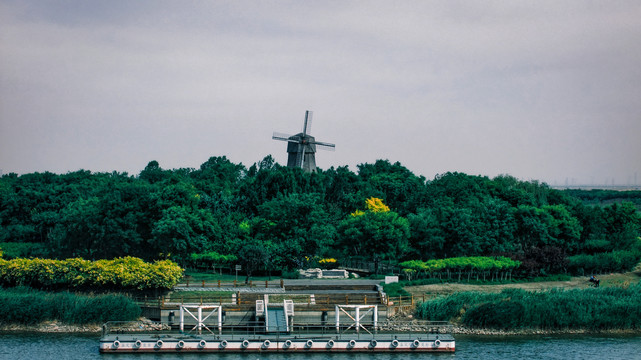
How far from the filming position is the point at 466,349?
4744 centimetres

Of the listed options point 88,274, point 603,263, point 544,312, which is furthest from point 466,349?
point 603,263

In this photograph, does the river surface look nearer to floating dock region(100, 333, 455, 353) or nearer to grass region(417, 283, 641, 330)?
floating dock region(100, 333, 455, 353)

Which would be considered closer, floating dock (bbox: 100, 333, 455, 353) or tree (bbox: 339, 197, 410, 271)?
floating dock (bbox: 100, 333, 455, 353)

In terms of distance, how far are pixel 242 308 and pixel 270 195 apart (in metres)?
38.5

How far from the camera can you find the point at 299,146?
115438 millimetres

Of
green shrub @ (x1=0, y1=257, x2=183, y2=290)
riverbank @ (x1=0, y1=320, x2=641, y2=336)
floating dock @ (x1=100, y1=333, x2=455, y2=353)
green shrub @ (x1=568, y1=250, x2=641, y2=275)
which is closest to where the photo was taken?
floating dock @ (x1=100, y1=333, x2=455, y2=353)

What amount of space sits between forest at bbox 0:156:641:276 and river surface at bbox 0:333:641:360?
717 inches

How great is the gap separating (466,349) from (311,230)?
27.4 meters

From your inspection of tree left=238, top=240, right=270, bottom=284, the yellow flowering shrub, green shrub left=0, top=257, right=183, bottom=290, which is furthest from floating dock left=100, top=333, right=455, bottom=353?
the yellow flowering shrub

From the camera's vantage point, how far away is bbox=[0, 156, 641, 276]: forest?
69000mm

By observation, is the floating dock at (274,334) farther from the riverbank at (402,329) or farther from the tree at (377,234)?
the tree at (377,234)

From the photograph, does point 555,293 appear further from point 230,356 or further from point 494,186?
point 494,186

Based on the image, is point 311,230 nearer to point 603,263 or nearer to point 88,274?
point 88,274

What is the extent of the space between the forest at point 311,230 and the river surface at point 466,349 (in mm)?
18219
